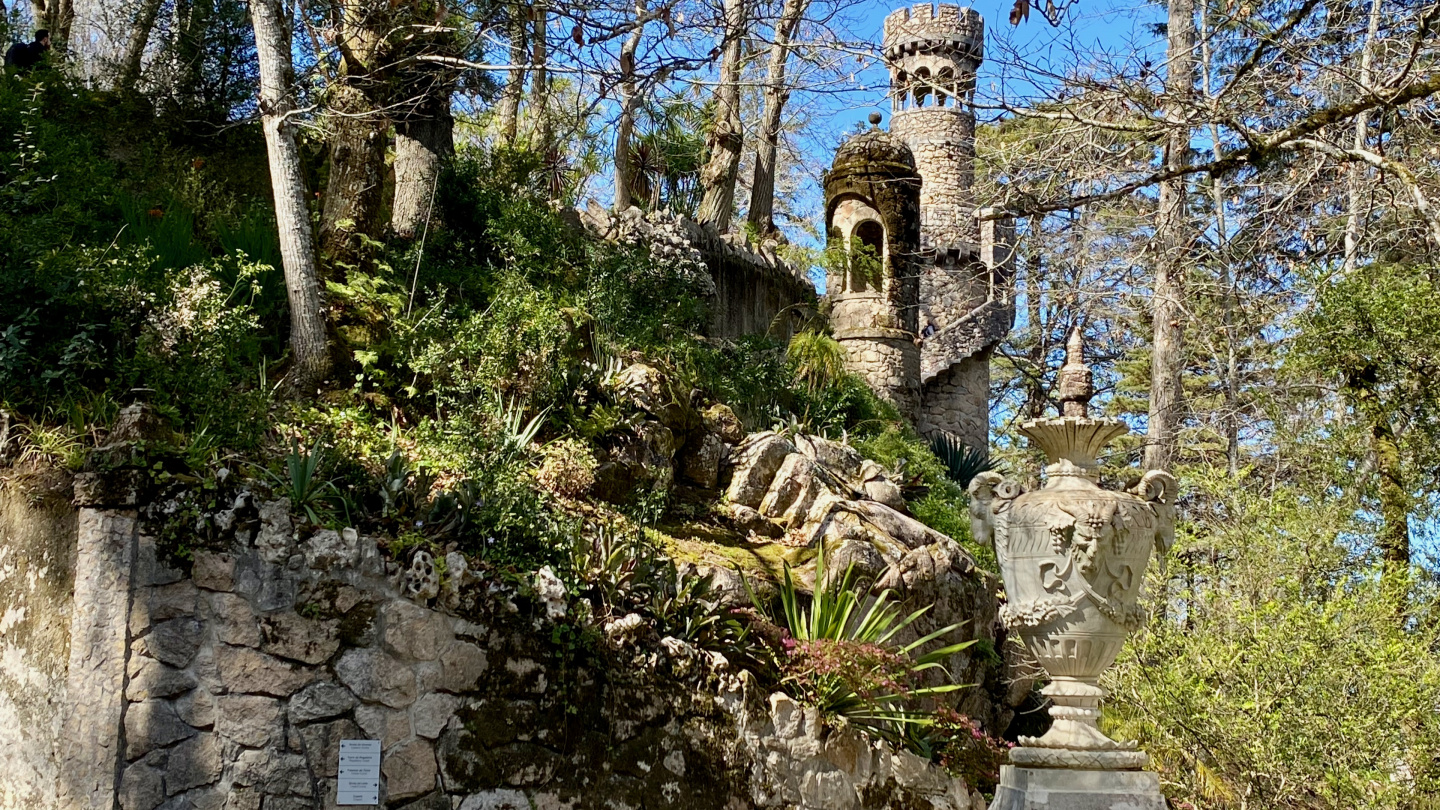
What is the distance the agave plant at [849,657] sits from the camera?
7.79m

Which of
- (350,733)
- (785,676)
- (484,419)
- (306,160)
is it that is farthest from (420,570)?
(306,160)

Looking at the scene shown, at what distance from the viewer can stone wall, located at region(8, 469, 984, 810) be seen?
566 cm

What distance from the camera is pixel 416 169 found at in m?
10.2

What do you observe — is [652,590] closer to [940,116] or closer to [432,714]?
[432,714]

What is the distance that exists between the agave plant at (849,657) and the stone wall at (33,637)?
4.12 m

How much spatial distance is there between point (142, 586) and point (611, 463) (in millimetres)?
3639

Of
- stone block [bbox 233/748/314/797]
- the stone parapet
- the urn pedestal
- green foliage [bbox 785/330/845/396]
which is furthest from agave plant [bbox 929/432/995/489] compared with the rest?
the stone parapet

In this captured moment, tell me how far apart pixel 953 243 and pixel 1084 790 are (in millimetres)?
16477

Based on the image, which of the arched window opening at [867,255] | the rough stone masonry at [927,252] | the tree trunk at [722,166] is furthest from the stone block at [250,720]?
the arched window opening at [867,255]

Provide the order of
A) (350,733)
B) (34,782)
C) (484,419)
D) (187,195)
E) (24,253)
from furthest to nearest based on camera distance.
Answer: (187,195), (484,419), (24,253), (350,733), (34,782)

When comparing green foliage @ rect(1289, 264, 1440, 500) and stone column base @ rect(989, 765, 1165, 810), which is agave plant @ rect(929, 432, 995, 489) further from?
stone column base @ rect(989, 765, 1165, 810)

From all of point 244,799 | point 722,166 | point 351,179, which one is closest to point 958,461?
point 722,166

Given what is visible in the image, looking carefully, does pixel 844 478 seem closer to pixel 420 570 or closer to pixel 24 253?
pixel 420 570

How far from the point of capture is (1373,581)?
7.58m
